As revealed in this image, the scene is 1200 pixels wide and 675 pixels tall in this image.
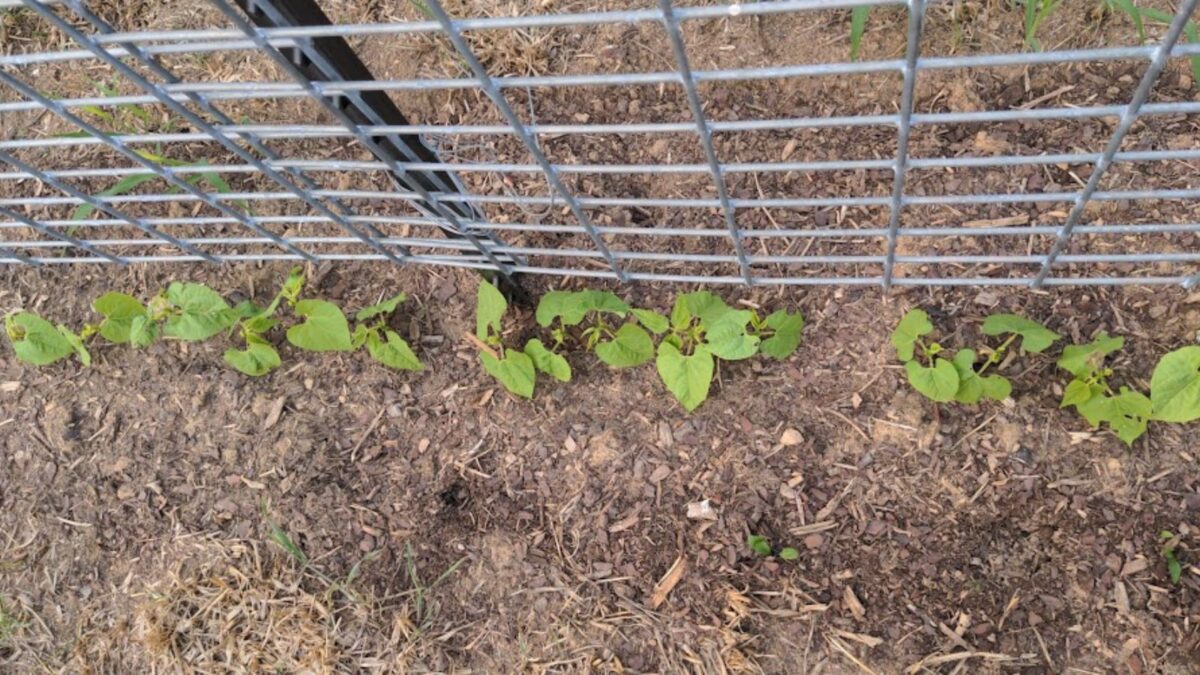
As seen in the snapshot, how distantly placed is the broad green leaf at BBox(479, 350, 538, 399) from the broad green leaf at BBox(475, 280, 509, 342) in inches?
2.2

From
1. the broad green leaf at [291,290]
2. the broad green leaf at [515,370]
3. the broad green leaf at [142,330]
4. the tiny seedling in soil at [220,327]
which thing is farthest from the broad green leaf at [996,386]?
the broad green leaf at [142,330]

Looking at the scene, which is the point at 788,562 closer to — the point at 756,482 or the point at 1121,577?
the point at 756,482

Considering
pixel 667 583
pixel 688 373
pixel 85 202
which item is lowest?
pixel 667 583

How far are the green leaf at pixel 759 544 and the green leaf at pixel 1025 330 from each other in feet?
1.62

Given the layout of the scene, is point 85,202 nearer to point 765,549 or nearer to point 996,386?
point 765,549

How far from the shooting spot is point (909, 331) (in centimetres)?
159

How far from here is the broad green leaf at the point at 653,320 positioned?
1.67 meters

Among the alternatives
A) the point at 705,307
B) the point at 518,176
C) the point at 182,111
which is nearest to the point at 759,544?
the point at 705,307

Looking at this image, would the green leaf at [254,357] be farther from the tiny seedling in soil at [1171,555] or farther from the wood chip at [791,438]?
the tiny seedling in soil at [1171,555]

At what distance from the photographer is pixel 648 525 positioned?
1.68 m

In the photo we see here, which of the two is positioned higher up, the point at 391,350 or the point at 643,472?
the point at 391,350

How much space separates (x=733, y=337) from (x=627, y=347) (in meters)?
0.19

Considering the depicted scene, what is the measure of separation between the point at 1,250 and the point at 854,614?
1799mm

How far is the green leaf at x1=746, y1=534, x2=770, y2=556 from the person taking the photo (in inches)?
63.7
